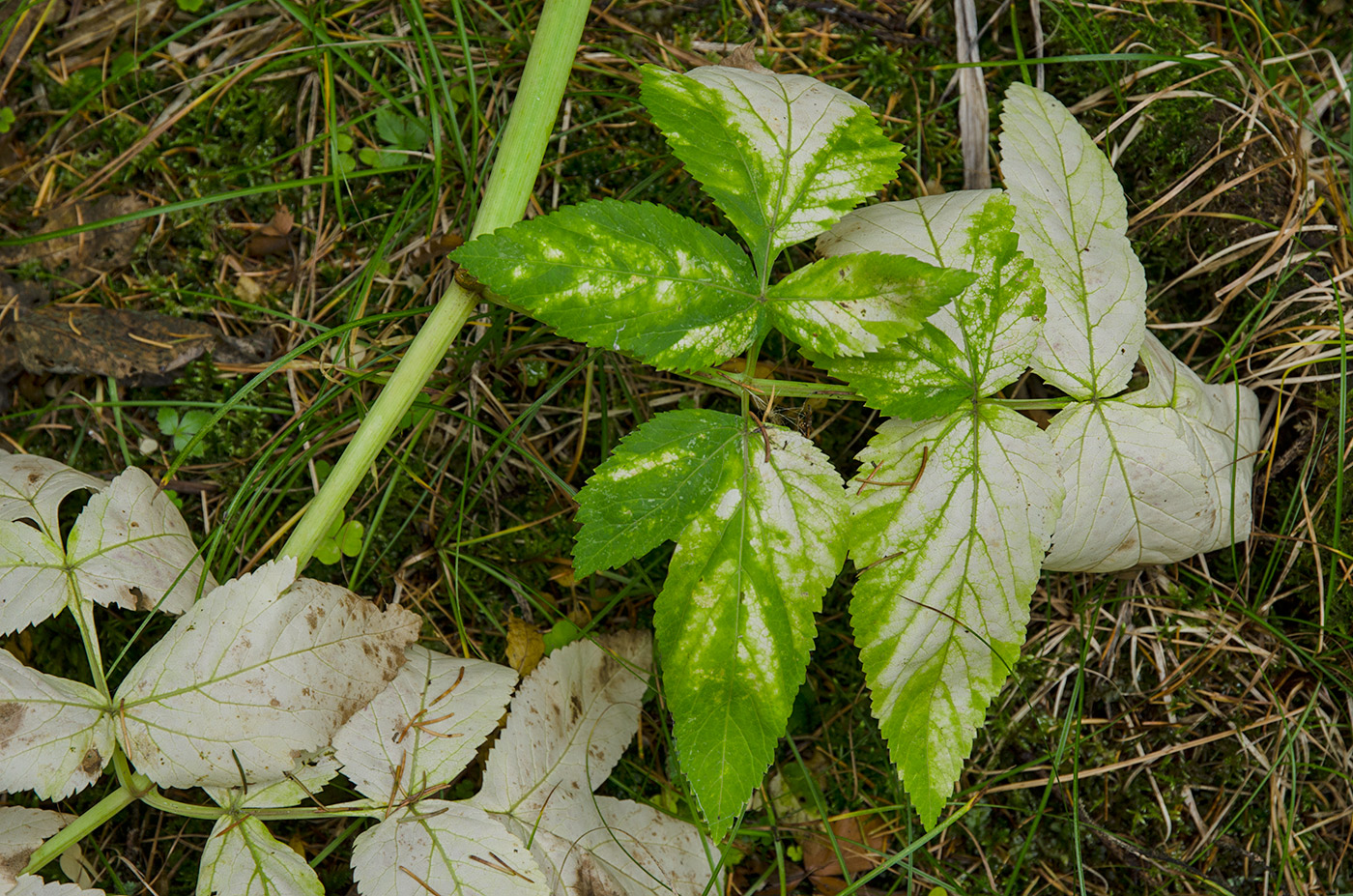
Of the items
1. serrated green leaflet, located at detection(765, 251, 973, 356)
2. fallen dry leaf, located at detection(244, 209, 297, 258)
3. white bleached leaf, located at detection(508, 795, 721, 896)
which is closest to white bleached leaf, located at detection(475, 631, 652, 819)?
white bleached leaf, located at detection(508, 795, 721, 896)

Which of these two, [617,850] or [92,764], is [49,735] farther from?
[617,850]

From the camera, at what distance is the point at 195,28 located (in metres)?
2.44

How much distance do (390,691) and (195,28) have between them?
194 centimetres

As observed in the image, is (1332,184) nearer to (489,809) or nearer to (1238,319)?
(1238,319)

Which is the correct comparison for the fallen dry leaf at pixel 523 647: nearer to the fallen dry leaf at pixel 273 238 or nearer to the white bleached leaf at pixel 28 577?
the white bleached leaf at pixel 28 577

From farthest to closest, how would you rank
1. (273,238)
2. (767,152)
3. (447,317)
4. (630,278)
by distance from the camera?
1. (273,238)
2. (447,317)
3. (767,152)
4. (630,278)

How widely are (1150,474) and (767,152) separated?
3.70 feet

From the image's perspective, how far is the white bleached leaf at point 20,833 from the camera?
1807 mm

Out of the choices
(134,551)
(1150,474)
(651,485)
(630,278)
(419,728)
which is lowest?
(419,728)

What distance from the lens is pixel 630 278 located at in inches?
65.9

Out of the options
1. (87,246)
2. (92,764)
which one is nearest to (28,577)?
(92,764)

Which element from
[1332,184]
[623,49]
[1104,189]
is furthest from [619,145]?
[1332,184]

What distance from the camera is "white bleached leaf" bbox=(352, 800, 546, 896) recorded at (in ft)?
5.90

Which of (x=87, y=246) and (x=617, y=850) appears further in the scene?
(x=87, y=246)
